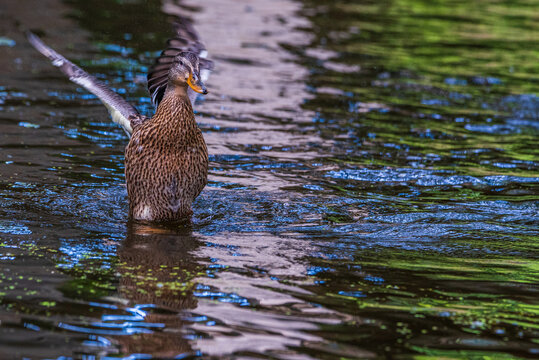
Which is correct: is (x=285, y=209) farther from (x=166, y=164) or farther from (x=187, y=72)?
(x=187, y=72)

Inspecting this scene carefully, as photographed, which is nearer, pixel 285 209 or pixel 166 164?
pixel 166 164

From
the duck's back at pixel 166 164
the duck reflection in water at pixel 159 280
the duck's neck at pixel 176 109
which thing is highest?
the duck's neck at pixel 176 109

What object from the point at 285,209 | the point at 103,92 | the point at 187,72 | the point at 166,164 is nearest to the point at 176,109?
the point at 187,72

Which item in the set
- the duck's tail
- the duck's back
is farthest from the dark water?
the duck's tail

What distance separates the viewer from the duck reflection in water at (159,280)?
460 centimetres

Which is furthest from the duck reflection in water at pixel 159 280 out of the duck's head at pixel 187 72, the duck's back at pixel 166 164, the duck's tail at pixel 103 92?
the duck's head at pixel 187 72

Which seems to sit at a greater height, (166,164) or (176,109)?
(176,109)

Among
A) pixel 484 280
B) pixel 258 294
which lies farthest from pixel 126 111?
pixel 484 280

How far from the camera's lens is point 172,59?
7.85 metres

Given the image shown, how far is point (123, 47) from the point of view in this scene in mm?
14016

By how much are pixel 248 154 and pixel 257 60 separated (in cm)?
510

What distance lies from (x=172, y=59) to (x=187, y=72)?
50.9 inches

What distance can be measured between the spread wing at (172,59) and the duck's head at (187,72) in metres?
0.85

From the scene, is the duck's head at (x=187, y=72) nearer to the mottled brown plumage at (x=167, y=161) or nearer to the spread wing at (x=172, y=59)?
the mottled brown plumage at (x=167, y=161)
